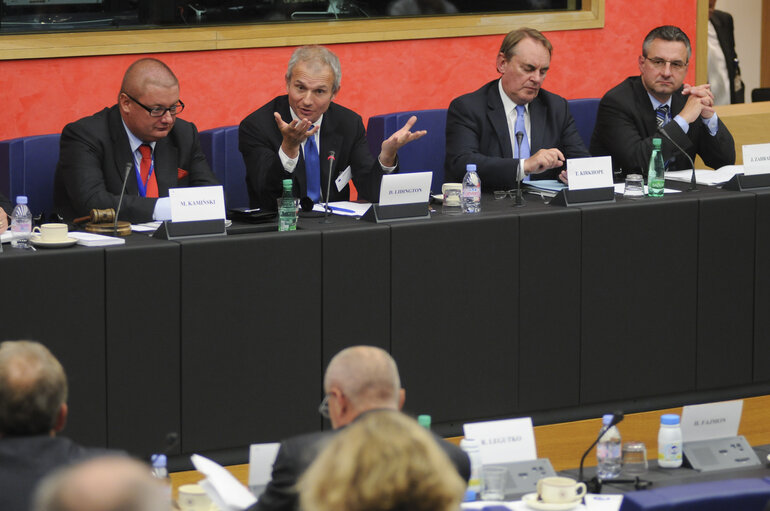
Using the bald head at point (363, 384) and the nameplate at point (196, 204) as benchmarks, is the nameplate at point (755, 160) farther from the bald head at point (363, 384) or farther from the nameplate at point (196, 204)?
the bald head at point (363, 384)

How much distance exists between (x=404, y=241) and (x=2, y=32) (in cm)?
239

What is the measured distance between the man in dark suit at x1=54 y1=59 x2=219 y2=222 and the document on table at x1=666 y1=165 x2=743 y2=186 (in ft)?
6.14

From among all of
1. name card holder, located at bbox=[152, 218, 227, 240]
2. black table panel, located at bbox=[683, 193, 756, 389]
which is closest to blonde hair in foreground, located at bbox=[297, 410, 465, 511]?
name card holder, located at bbox=[152, 218, 227, 240]

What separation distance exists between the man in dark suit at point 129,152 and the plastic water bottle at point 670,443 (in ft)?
6.02

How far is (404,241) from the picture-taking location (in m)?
4.18

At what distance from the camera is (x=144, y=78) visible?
446 cm

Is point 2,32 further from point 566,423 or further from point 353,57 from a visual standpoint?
point 566,423

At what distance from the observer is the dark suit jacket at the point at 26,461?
223cm

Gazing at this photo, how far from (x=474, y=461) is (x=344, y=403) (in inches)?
23.0

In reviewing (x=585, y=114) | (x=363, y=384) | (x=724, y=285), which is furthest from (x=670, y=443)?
(x=585, y=114)

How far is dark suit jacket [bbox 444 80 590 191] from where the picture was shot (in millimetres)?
5035

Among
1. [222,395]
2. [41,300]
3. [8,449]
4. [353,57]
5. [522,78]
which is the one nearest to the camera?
[8,449]

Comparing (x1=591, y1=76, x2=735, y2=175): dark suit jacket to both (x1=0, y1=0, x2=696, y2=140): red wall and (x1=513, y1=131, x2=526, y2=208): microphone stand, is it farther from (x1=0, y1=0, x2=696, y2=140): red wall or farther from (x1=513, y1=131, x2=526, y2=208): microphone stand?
(x1=0, y1=0, x2=696, y2=140): red wall

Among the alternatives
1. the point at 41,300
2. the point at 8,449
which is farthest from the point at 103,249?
the point at 8,449
